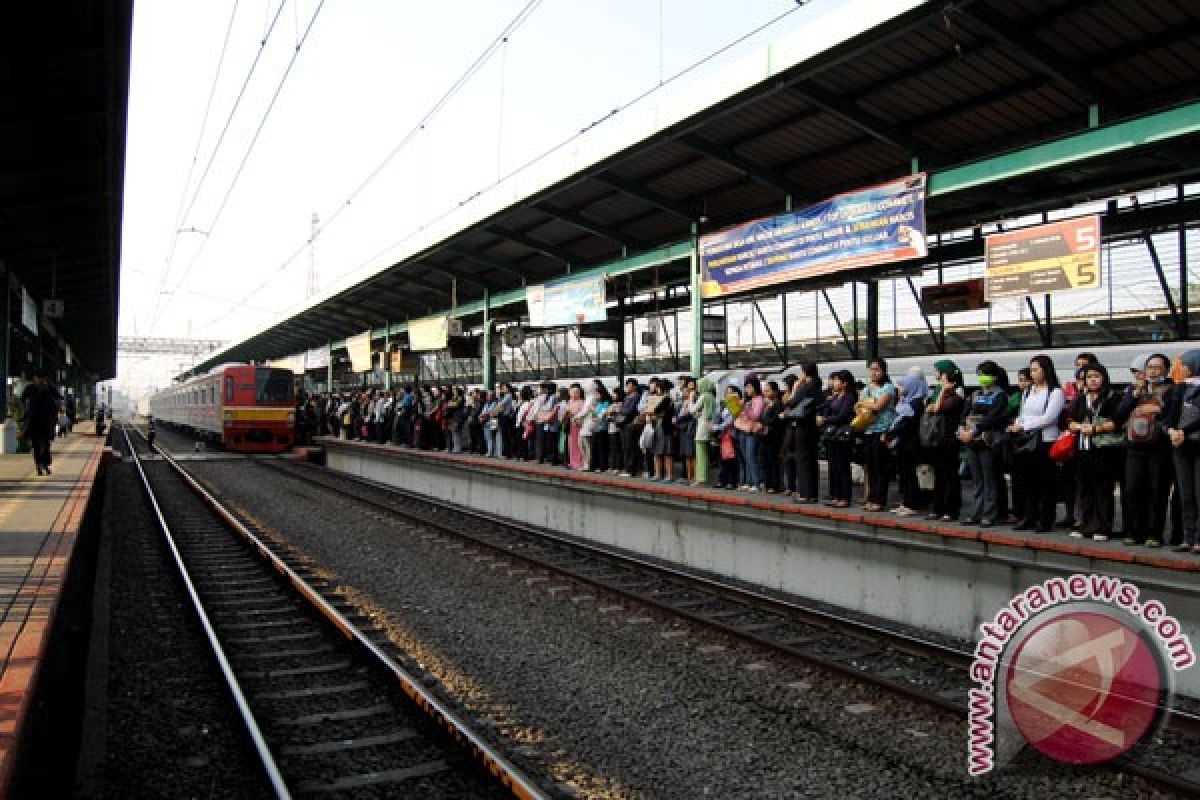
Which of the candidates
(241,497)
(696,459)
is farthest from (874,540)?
(241,497)

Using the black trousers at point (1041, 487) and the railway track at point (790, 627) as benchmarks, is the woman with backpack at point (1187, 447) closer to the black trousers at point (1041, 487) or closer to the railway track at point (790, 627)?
the black trousers at point (1041, 487)

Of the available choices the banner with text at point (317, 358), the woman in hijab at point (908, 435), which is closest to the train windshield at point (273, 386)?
the banner with text at point (317, 358)

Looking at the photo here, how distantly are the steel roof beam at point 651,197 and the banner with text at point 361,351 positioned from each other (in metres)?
17.0

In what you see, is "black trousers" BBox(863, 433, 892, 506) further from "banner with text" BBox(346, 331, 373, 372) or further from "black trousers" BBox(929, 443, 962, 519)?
"banner with text" BBox(346, 331, 373, 372)

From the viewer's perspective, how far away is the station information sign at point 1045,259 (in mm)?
8344

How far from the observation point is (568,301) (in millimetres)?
16469

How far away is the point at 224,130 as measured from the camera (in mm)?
15867

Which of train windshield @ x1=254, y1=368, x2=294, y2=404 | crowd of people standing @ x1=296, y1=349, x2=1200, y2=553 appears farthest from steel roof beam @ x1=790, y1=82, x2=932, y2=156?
train windshield @ x1=254, y1=368, x2=294, y2=404

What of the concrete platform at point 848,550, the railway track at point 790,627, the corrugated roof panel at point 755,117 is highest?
the corrugated roof panel at point 755,117

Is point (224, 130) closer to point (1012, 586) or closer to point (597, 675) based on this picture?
point (597, 675)

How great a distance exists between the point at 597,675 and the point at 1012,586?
329 cm

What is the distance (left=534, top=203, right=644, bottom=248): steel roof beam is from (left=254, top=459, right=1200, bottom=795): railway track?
514 cm

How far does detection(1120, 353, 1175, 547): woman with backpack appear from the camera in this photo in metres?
6.45

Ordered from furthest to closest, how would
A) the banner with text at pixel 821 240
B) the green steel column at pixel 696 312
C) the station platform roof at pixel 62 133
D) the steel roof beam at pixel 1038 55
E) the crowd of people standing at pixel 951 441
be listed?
1. the green steel column at pixel 696 312
2. the banner with text at pixel 821 240
3. the station platform roof at pixel 62 133
4. the steel roof beam at pixel 1038 55
5. the crowd of people standing at pixel 951 441
